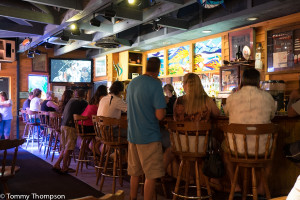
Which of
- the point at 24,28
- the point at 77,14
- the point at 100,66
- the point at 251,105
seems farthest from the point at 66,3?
the point at 100,66

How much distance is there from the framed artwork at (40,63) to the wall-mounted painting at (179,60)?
203 inches

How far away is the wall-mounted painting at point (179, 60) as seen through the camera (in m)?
7.84

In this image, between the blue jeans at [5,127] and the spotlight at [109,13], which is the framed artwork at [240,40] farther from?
the blue jeans at [5,127]

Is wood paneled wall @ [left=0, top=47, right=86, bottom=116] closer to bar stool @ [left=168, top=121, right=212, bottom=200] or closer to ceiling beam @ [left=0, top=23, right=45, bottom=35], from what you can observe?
ceiling beam @ [left=0, top=23, right=45, bottom=35]

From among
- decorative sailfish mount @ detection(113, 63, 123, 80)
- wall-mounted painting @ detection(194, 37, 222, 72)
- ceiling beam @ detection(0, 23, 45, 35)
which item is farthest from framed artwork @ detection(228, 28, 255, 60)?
ceiling beam @ detection(0, 23, 45, 35)

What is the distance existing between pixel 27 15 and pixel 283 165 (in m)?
5.50

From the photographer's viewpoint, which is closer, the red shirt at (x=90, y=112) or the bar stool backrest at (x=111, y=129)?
the bar stool backrest at (x=111, y=129)

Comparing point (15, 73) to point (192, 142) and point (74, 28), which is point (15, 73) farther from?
point (192, 142)

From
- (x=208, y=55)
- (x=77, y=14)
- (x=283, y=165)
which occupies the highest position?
(x=77, y=14)

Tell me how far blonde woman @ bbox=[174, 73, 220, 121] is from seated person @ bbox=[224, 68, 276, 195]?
226 millimetres

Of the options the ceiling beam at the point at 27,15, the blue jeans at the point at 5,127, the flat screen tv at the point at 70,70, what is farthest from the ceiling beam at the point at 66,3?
the flat screen tv at the point at 70,70

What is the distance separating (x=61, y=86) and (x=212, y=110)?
30.0 feet

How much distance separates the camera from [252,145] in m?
2.80

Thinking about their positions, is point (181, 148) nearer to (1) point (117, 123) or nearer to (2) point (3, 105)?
(1) point (117, 123)
